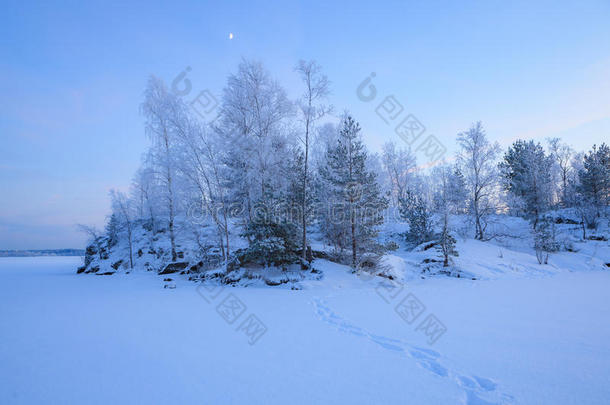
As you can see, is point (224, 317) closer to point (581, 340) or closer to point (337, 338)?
point (337, 338)

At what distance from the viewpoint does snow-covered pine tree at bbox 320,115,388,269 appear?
1212 centimetres

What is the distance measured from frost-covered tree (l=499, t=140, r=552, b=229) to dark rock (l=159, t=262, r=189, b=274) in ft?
83.6

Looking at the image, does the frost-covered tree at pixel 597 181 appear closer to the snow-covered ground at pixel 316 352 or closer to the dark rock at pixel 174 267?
the snow-covered ground at pixel 316 352

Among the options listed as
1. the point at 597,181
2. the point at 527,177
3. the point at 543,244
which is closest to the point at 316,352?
the point at 543,244

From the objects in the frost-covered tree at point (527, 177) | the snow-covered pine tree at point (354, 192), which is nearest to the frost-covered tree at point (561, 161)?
the frost-covered tree at point (527, 177)

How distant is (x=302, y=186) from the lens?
1319 centimetres

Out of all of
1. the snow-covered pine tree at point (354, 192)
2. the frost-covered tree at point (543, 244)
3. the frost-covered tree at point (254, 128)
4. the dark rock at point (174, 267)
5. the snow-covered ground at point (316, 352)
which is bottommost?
the dark rock at point (174, 267)

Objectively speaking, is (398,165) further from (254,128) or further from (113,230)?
(113,230)

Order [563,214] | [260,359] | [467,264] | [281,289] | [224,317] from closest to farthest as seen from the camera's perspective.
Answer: [260,359]
[224,317]
[281,289]
[467,264]
[563,214]

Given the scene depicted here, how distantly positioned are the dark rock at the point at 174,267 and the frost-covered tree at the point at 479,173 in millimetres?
21673

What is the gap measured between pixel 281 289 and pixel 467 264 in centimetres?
953

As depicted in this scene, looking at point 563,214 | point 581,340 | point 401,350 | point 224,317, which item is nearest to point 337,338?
point 401,350

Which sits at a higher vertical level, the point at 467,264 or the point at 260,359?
the point at 260,359

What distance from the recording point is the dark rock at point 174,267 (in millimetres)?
16375
